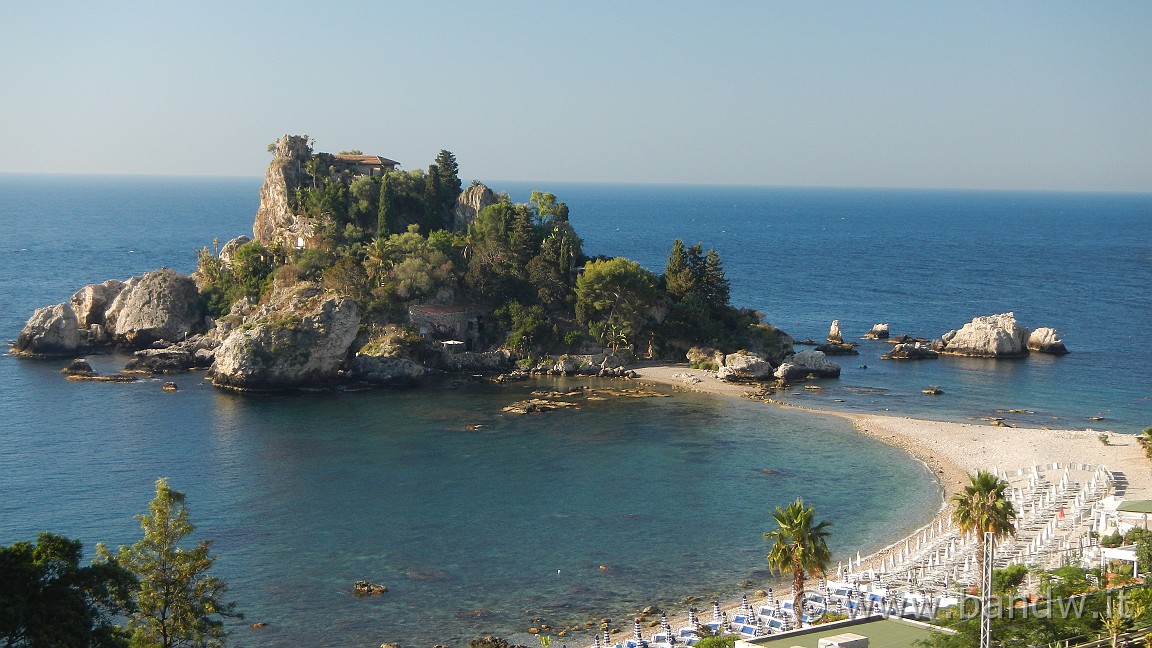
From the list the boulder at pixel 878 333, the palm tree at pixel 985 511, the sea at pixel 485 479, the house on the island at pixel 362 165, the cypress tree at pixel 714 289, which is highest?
the house on the island at pixel 362 165

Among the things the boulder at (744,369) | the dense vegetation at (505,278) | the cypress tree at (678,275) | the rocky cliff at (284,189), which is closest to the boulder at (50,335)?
the dense vegetation at (505,278)

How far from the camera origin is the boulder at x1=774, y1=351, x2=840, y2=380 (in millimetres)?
75938

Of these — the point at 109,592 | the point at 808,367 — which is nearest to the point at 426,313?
the point at 808,367

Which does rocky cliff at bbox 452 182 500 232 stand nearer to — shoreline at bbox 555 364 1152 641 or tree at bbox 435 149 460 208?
tree at bbox 435 149 460 208

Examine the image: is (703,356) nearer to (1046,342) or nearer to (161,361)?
(1046,342)

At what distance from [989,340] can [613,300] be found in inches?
1189

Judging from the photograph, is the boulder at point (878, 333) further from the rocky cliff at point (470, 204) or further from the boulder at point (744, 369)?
the rocky cliff at point (470, 204)

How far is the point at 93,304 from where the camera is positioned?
8750 centimetres

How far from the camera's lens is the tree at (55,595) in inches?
871

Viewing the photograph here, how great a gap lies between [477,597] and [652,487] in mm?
15221

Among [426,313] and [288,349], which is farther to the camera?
[426,313]

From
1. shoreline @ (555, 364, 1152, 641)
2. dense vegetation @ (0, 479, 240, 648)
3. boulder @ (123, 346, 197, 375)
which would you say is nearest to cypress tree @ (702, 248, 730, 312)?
shoreline @ (555, 364, 1152, 641)

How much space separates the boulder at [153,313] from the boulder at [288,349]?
511 inches

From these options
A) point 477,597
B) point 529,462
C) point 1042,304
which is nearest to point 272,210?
point 529,462
